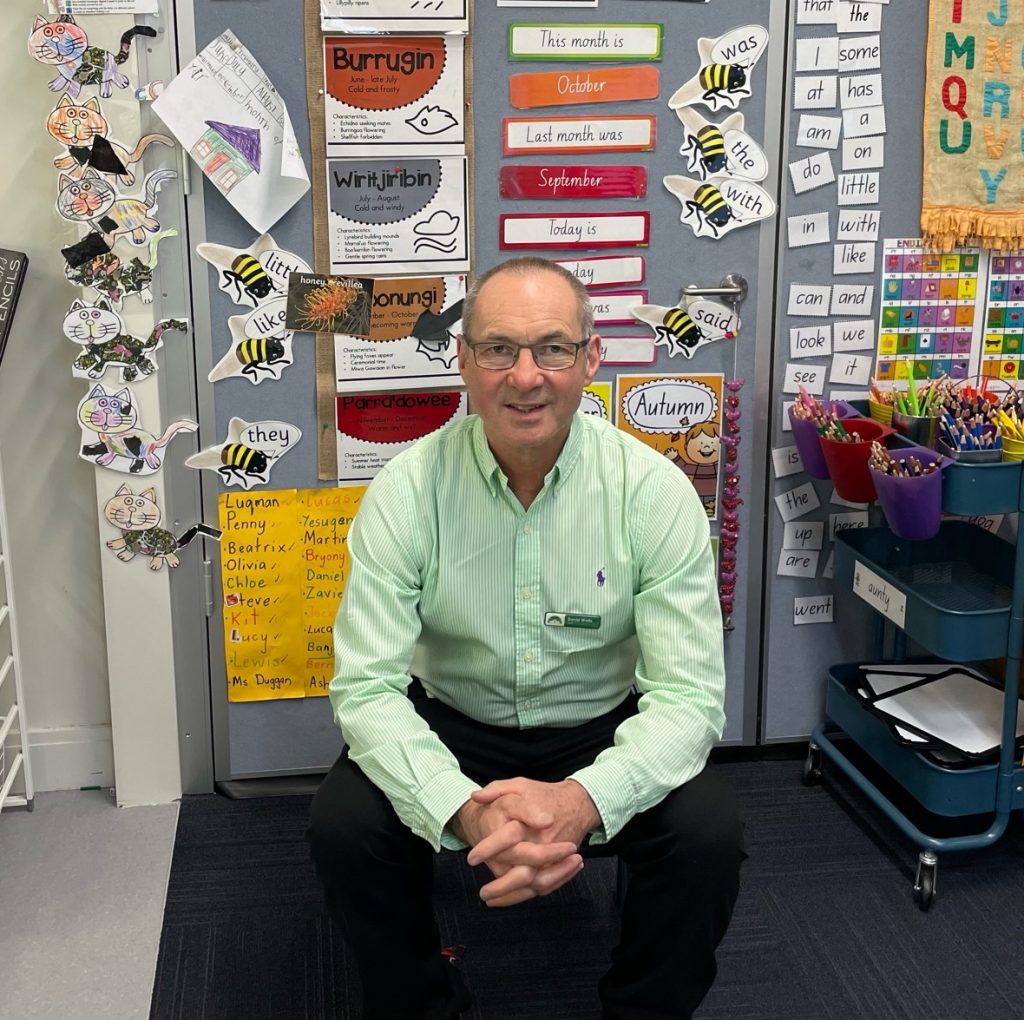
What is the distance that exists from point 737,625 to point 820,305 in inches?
27.6

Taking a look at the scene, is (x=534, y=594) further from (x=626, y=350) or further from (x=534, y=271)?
(x=626, y=350)

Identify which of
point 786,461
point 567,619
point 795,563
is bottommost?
point 795,563

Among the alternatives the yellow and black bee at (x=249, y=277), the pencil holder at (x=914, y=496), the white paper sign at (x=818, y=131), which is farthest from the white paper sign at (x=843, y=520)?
the yellow and black bee at (x=249, y=277)

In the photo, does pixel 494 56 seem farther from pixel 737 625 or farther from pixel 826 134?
pixel 737 625

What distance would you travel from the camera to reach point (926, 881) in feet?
7.14

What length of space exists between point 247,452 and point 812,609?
1250mm

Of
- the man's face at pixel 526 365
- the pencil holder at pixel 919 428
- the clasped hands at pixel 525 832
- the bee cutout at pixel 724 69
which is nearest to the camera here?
the clasped hands at pixel 525 832

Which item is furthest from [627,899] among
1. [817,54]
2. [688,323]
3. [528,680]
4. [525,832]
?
[817,54]

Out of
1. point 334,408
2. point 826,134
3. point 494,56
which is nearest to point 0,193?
point 334,408

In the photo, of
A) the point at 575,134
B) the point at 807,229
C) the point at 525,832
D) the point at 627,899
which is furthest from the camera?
the point at 807,229

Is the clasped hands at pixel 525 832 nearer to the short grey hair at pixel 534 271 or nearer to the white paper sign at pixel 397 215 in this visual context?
the short grey hair at pixel 534 271

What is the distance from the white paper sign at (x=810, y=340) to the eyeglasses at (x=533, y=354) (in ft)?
2.84

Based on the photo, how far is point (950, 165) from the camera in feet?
8.00

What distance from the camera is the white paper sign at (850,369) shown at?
2.52 meters
